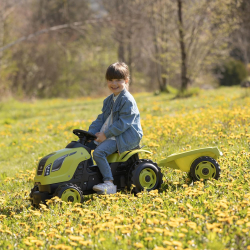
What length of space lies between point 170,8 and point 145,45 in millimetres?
7936

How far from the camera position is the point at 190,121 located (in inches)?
271

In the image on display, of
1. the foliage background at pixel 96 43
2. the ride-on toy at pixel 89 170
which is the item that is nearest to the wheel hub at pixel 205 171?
the ride-on toy at pixel 89 170

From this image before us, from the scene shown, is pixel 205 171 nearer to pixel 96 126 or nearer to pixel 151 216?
pixel 151 216

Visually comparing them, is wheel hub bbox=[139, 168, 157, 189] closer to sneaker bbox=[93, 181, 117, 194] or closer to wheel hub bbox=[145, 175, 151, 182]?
wheel hub bbox=[145, 175, 151, 182]

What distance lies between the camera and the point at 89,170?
380cm

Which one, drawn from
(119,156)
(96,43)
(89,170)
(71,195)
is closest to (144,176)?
(119,156)

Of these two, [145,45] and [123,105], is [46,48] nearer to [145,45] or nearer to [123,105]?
[145,45]

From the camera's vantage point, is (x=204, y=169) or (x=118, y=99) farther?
(x=118, y=99)

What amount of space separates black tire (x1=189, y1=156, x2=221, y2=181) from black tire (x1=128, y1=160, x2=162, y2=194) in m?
0.38

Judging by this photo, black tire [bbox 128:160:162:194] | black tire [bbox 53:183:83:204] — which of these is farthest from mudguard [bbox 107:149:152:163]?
black tire [bbox 53:183:83:204]

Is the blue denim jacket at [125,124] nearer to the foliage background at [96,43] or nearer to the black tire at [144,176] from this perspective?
the black tire at [144,176]

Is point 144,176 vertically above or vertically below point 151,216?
above

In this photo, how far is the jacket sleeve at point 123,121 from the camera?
3781 mm

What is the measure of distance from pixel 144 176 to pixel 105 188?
18.2 inches
